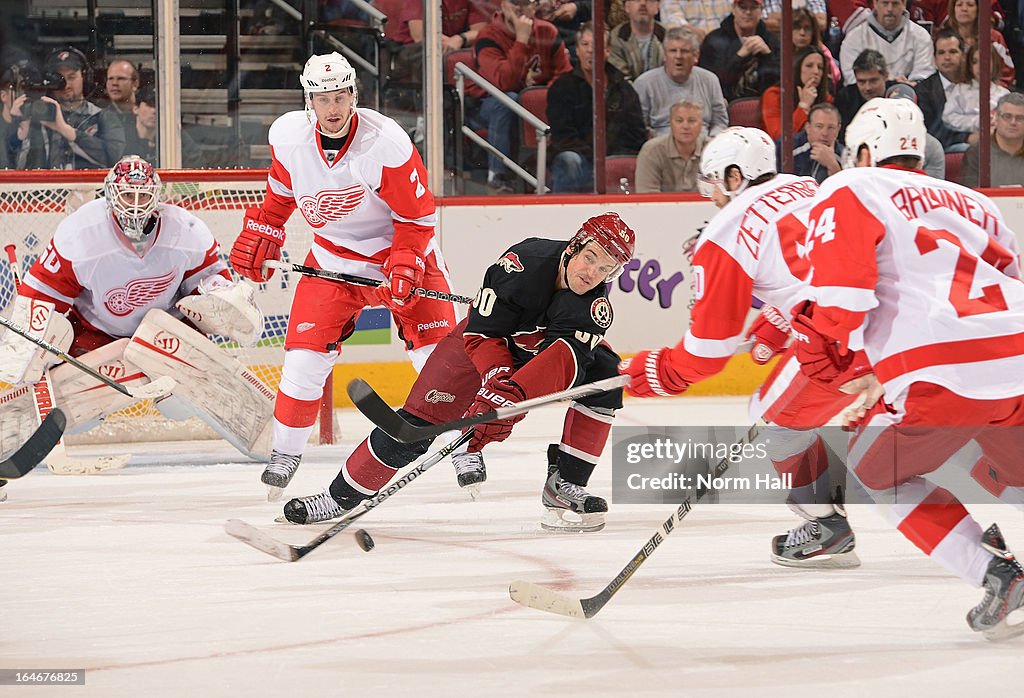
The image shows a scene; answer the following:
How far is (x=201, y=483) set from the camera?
4379mm

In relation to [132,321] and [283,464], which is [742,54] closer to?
[132,321]

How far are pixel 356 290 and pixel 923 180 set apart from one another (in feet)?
6.64

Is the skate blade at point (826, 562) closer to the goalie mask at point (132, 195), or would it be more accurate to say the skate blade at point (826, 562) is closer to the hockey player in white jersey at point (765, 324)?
the hockey player in white jersey at point (765, 324)

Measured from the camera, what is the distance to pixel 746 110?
21.4ft

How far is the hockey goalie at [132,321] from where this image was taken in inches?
174

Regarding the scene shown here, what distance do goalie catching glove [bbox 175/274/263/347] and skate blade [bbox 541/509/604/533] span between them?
1477 millimetres

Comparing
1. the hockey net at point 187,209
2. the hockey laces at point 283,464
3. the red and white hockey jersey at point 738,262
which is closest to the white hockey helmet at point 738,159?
the red and white hockey jersey at point 738,262

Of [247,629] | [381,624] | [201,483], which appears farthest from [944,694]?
[201,483]

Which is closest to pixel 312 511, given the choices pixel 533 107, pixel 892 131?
pixel 892 131

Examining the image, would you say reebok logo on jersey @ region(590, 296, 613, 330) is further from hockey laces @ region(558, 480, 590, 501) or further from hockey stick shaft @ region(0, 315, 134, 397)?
hockey stick shaft @ region(0, 315, 134, 397)

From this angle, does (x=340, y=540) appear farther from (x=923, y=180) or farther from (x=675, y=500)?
(x=923, y=180)

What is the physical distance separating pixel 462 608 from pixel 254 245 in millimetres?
1738

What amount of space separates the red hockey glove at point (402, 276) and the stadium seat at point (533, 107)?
7.67 ft

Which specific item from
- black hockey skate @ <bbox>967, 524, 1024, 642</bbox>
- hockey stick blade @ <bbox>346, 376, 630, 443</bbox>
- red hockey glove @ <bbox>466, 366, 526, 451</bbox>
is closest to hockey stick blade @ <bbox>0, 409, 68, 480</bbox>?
hockey stick blade @ <bbox>346, 376, 630, 443</bbox>
